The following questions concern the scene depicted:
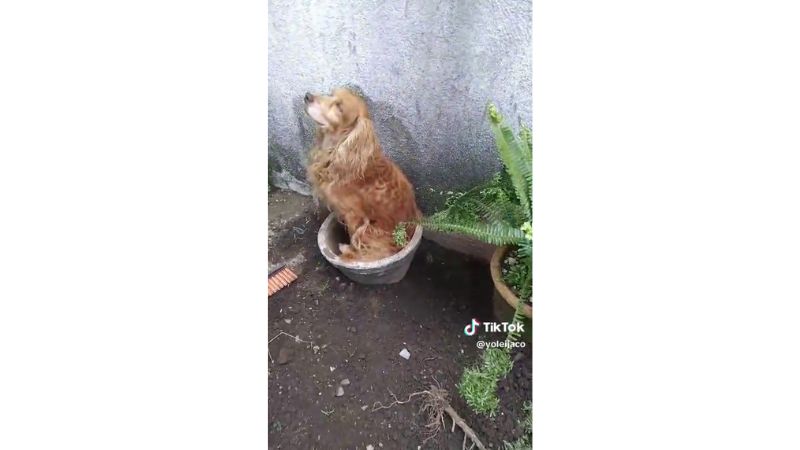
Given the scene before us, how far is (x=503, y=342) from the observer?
1.42 meters

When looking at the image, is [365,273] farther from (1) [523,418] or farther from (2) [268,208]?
(1) [523,418]

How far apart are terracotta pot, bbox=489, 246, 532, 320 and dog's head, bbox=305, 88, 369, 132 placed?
55 centimetres

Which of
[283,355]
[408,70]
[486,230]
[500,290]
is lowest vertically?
[283,355]

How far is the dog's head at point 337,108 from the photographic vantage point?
4.76 feet

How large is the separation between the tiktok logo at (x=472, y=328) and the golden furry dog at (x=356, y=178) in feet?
1.03

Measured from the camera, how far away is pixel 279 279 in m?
1.48

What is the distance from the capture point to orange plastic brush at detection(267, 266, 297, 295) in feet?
4.80

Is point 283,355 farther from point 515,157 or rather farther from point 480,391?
point 515,157

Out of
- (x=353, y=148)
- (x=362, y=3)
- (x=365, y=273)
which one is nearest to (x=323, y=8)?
(x=362, y=3)

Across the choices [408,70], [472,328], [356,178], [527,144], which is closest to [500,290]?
[472,328]

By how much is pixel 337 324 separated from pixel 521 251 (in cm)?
56

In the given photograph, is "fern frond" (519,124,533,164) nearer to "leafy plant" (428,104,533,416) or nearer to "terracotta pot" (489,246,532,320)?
"leafy plant" (428,104,533,416)

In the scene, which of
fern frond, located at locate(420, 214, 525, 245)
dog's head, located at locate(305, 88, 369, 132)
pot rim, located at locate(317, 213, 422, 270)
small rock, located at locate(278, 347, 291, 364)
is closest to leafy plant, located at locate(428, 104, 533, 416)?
fern frond, located at locate(420, 214, 525, 245)

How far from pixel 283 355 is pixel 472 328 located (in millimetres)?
531
